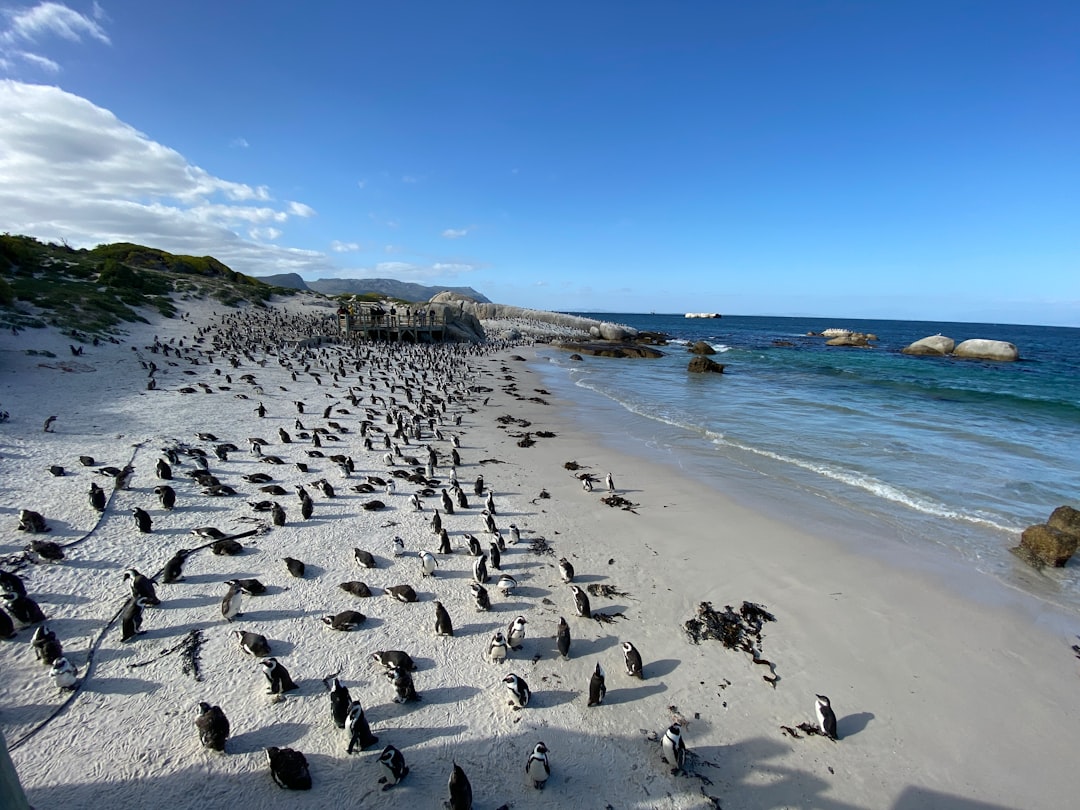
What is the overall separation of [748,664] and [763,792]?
185 cm

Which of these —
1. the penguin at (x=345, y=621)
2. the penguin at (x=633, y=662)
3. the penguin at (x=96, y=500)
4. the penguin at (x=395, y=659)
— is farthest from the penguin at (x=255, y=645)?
the penguin at (x=96, y=500)

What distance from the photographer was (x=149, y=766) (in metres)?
4.63

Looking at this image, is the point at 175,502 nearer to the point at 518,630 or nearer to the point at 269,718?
the point at 269,718

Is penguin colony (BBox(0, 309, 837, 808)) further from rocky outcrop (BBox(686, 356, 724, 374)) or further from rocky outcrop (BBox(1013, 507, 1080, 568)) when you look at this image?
rocky outcrop (BBox(686, 356, 724, 374))

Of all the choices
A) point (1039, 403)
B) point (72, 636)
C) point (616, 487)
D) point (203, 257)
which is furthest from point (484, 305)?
point (72, 636)

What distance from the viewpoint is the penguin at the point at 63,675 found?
5297mm

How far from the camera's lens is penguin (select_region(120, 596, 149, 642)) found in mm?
6121

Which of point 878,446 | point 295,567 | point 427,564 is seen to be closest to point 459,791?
point 427,564

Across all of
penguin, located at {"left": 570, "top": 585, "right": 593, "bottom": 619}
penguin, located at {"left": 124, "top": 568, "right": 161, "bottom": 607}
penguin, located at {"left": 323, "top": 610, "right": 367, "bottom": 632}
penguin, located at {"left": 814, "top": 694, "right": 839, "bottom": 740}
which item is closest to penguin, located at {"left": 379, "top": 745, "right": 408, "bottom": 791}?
penguin, located at {"left": 323, "top": 610, "right": 367, "bottom": 632}

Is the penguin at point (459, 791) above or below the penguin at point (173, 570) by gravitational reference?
below

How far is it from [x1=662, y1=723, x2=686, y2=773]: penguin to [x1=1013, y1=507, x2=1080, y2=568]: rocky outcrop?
30.6 ft

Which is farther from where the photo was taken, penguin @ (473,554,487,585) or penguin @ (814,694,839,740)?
penguin @ (473,554,487,585)

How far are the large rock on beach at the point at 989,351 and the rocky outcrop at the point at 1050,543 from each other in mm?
62486

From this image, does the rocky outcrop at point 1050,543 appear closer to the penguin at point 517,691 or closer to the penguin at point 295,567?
the penguin at point 517,691
